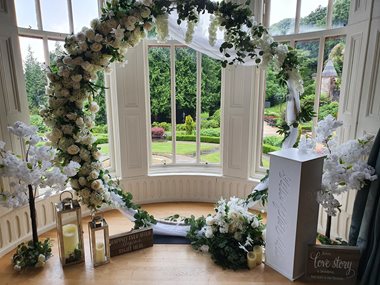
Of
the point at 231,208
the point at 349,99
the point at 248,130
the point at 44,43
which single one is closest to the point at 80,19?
the point at 44,43

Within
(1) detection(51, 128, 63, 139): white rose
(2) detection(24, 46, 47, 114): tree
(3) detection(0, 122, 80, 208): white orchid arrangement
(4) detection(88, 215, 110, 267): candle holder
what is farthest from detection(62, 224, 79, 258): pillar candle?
(2) detection(24, 46, 47, 114): tree

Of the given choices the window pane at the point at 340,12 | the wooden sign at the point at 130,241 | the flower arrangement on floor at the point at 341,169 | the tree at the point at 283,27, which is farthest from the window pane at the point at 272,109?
the wooden sign at the point at 130,241

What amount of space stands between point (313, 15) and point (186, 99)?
1.84 metres

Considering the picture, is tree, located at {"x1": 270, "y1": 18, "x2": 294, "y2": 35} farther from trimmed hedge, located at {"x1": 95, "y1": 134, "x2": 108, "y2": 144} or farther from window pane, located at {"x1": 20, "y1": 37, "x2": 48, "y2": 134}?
window pane, located at {"x1": 20, "y1": 37, "x2": 48, "y2": 134}

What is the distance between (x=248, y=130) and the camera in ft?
12.0

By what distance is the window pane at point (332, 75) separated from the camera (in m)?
3.06

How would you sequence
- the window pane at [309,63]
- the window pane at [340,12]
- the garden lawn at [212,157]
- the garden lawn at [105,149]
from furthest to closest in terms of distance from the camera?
the garden lawn at [212,157] → the garden lawn at [105,149] → the window pane at [309,63] → the window pane at [340,12]

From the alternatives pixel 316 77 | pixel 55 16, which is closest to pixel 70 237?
pixel 55 16

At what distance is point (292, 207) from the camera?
233cm

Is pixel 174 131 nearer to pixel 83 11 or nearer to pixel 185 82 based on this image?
pixel 185 82

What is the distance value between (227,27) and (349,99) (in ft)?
4.66

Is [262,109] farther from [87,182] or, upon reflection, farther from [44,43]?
[44,43]

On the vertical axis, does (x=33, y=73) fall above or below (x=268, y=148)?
above

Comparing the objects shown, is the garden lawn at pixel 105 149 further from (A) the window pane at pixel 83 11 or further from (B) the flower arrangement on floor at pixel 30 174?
(A) the window pane at pixel 83 11
